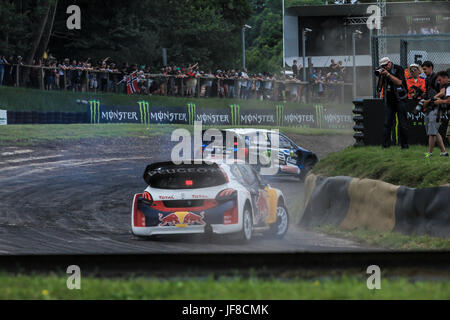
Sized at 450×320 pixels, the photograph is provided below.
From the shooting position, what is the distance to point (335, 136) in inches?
1646

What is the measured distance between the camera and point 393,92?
1566cm

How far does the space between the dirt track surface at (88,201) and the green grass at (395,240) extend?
0.26 meters

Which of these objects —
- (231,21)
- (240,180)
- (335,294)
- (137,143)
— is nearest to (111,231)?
(240,180)

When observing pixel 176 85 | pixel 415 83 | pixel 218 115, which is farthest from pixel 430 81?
pixel 218 115

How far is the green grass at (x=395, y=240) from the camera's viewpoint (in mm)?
11523

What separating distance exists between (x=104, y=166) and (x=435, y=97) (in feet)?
51.1

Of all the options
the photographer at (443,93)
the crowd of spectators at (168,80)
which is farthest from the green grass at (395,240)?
the crowd of spectators at (168,80)

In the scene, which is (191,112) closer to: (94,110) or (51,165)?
(94,110)

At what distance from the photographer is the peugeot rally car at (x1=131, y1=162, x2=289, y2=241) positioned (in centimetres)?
1247

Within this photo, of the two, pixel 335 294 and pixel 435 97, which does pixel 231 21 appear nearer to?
pixel 435 97

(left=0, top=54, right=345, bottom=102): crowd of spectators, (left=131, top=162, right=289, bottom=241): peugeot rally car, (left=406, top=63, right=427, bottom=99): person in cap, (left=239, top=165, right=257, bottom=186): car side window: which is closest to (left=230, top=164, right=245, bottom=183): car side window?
(left=131, top=162, right=289, bottom=241): peugeot rally car

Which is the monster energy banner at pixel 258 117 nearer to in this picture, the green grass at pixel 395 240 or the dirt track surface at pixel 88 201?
the dirt track surface at pixel 88 201

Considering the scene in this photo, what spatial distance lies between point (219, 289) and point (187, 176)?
6.18 metres

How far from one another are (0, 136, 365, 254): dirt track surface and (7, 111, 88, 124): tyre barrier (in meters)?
2.29
